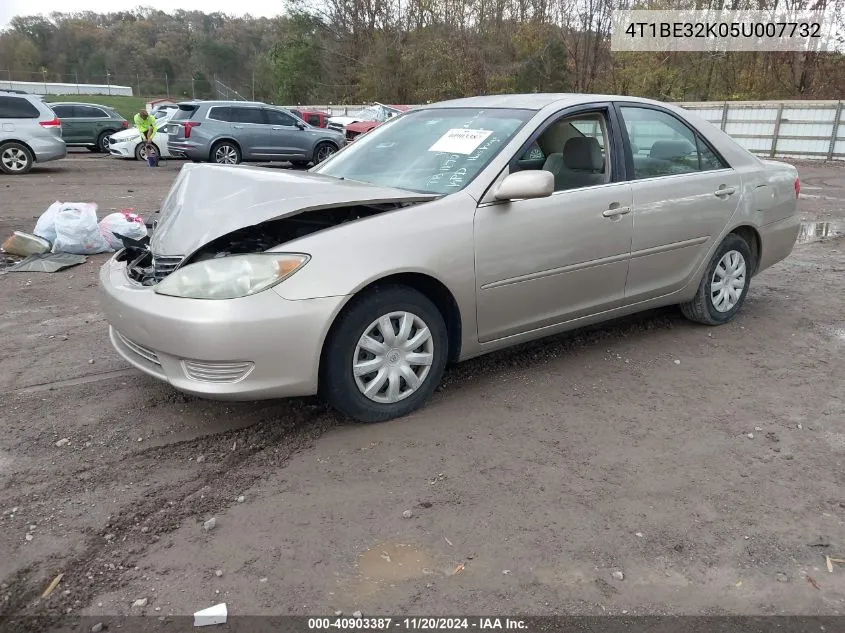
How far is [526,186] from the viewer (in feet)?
11.7

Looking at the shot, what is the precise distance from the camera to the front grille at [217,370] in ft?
A: 10.2

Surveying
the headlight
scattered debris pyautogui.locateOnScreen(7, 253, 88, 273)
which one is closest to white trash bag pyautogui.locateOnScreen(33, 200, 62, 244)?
scattered debris pyautogui.locateOnScreen(7, 253, 88, 273)

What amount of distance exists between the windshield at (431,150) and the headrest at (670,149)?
1068 mm

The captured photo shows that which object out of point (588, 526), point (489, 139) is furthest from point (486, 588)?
point (489, 139)

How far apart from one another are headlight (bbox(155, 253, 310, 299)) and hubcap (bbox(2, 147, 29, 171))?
14195 millimetres

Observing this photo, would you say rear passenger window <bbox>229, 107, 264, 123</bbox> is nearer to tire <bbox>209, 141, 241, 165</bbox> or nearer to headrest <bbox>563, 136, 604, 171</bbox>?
tire <bbox>209, 141, 241, 165</bbox>

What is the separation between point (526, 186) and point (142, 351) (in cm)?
211

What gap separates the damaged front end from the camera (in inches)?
133

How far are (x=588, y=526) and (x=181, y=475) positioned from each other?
1760mm

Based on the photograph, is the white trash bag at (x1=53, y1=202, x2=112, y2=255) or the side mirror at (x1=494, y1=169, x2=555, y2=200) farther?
the white trash bag at (x1=53, y1=202, x2=112, y2=255)

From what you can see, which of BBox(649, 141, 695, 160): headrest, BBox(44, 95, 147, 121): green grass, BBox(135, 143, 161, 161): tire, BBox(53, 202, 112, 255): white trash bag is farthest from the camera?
BBox(44, 95, 147, 121): green grass

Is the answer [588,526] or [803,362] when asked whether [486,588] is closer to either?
[588,526]

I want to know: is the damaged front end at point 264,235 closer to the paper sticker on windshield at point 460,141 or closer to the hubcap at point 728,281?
the paper sticker on windshield at point 460,141

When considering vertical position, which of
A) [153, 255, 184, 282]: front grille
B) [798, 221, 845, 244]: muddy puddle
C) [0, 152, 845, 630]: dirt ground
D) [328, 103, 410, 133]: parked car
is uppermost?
[153, 255, 184, 282]: front grille
